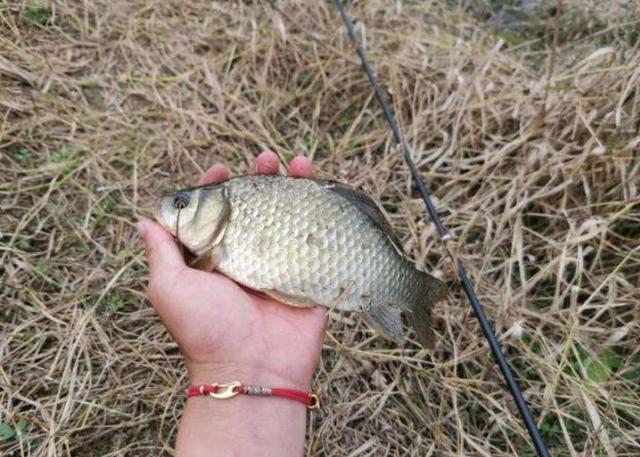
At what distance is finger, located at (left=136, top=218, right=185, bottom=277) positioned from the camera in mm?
1769

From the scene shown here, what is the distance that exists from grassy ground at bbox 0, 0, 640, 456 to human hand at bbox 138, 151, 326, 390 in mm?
583

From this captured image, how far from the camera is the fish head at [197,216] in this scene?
6.15ft

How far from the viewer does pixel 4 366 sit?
224 centimetres

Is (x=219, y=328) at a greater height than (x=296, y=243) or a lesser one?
lesser

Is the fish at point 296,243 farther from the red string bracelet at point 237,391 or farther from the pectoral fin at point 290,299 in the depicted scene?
the red string bracelet at point 237,391

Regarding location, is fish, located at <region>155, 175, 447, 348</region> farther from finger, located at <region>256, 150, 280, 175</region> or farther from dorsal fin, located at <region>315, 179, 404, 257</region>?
finger, located at <region>256, 150, 280, 175</region>

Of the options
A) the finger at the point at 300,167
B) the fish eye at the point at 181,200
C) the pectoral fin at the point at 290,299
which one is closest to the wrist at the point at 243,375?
the pectoral fin at the point at 290,299

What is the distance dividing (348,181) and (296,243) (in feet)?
3.70

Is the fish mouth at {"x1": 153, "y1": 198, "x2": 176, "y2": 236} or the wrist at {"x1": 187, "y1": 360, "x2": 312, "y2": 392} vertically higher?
the fish mouth at {"x1": 153, "y1": 198, "x2": 176, "y2": 236}

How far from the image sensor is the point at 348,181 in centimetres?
293

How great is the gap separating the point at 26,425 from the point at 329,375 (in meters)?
1.14

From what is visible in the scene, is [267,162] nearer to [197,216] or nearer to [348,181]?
[197,216]

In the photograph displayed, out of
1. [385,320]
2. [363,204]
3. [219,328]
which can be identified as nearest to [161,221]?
[219,328]

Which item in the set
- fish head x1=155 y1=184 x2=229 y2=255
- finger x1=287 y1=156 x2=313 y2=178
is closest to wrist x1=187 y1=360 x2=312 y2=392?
fish head x1=155 y1=184 x2=229 y2=255
